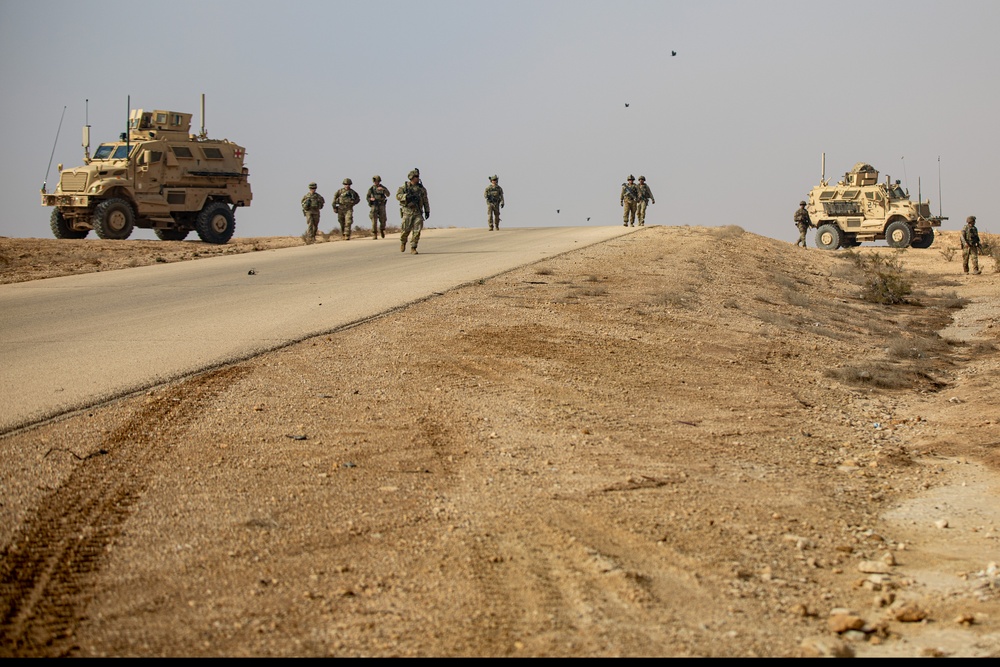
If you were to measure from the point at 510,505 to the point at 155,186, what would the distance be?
80.2 feet

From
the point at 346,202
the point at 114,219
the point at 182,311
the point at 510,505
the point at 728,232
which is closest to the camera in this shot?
the point at 510,505

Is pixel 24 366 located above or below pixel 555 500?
above

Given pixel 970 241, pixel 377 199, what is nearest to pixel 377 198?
pixel 377 199

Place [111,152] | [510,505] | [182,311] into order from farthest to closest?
[111,152], [182,311], [510,505]

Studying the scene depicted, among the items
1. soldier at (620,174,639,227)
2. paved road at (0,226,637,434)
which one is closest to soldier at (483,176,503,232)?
soldier at (620,174,639,227)

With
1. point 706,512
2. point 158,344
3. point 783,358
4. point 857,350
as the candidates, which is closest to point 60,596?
point 706,512

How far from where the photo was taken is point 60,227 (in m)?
28.2

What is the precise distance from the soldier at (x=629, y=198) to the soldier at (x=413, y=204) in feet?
46.0

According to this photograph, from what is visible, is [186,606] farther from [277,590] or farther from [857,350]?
[857,350]

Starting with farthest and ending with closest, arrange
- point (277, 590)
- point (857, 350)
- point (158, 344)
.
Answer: point (857, 350), point (158, 344), point (277, 590)

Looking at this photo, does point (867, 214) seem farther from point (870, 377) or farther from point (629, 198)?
point (870, 377)

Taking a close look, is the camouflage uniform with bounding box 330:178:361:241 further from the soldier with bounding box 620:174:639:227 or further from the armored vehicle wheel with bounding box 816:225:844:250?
the armored vehicle wheel with bounding box 816:225:844:250

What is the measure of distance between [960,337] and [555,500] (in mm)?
12806

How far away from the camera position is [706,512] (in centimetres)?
650
